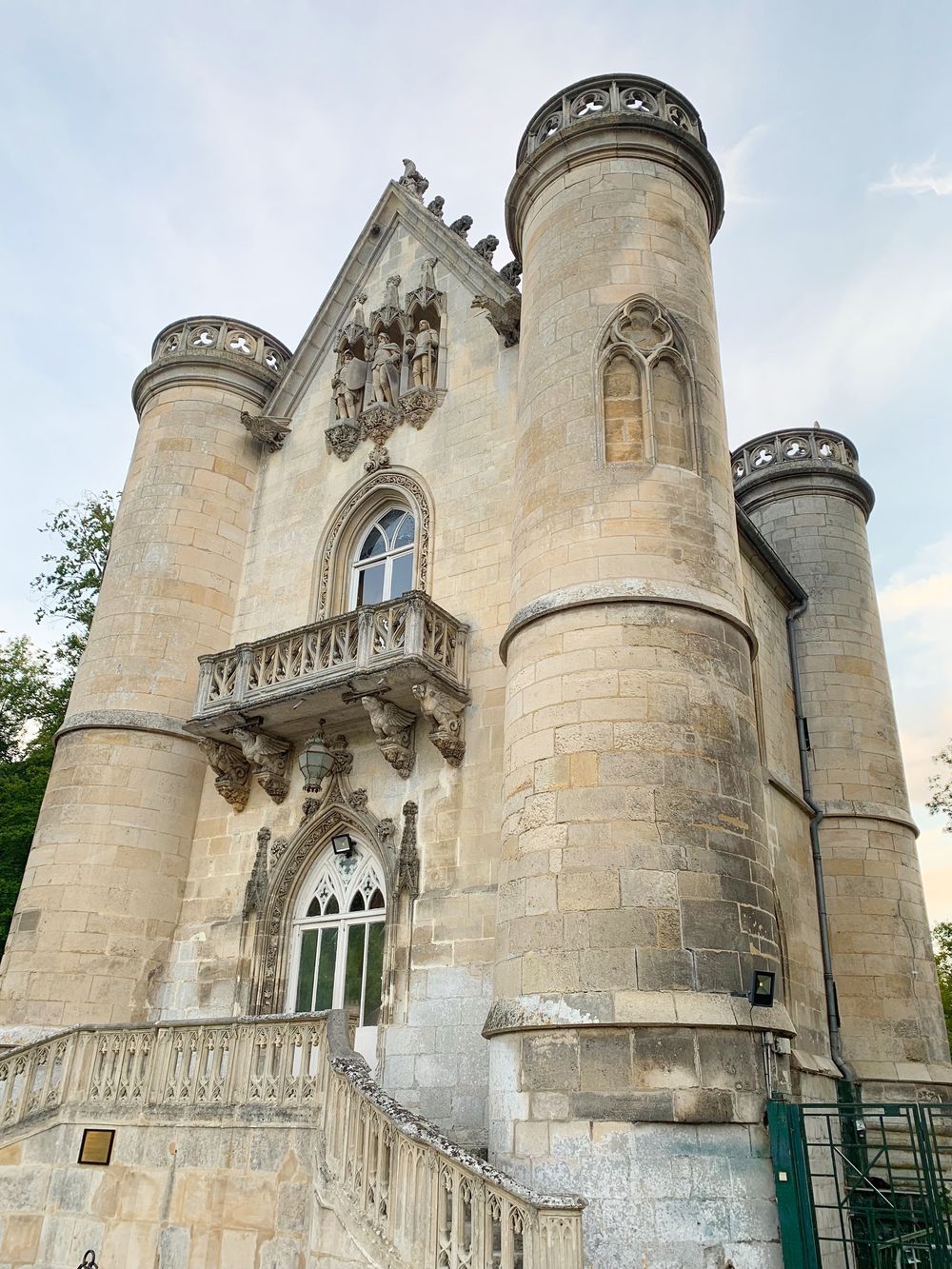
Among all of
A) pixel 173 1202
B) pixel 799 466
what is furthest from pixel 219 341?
pixel 173 1202

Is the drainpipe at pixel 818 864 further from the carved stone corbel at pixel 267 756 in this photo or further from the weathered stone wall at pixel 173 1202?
the weathered stone wall at pixel 173 1202

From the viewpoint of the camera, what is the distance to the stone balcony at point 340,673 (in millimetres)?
11453

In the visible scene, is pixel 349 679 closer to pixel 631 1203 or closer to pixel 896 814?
pixel 631 1203

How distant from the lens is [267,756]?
42.8 ft

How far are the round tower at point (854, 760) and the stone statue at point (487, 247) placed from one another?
6.69 meters

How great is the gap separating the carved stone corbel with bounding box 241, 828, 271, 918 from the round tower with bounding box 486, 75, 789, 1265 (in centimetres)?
462

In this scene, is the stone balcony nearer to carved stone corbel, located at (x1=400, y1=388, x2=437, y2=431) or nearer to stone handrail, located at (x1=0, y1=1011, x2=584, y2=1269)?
carved stone corbel, located at (x1=400, y1=388, x2=437, y2=431)

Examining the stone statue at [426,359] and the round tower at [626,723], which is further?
the stone statue at [426,359]

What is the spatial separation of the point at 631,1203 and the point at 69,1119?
5.34m

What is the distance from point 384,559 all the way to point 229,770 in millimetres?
3557

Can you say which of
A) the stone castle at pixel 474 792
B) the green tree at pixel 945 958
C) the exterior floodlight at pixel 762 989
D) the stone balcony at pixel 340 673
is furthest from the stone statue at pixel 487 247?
the green tree at pixel 945 958

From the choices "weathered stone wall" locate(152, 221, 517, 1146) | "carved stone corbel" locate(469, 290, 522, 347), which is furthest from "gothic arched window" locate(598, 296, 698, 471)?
"carved stone corbel" locate(469, 290, 522, 347)

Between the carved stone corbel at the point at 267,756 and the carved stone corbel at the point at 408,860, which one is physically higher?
the carved stone corbel at the point at 267,756

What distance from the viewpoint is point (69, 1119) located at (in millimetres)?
9461
